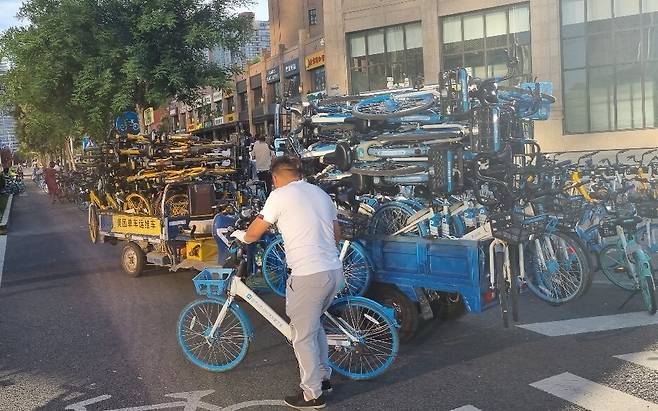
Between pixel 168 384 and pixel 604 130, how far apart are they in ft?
79.6

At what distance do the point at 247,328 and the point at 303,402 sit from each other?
0.93 metres

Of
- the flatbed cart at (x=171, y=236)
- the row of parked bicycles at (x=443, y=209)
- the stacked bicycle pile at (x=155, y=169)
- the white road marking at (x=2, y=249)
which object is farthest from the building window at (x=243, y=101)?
the row of parked bicycles at (x=443, y=209)

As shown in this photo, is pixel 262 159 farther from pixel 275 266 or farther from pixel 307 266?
pixel 307 266

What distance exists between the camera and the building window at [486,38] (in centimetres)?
2634

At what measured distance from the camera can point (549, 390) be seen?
466 centimetres

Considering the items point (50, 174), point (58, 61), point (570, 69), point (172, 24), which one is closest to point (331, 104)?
point (172, 24)

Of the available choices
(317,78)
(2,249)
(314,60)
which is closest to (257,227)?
(2,249)

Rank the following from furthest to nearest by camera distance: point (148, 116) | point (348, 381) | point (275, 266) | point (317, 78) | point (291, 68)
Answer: point (291, 68), point (317, 78), point (148, 116), point (275, 266), point (348, 381)

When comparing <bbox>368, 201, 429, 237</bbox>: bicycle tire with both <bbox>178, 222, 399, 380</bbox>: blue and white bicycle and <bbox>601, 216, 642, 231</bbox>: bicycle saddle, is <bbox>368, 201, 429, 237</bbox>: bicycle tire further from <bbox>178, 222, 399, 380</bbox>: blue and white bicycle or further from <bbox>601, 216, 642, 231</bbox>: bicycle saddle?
<bbox>601, 216, 642, 231</bbox>: bicycle saddle

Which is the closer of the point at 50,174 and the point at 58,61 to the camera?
the point at 58,61

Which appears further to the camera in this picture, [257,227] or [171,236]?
[171,236]

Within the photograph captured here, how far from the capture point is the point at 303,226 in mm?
4484

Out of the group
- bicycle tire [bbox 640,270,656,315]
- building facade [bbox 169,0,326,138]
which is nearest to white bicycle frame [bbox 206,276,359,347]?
bicycle tire [bbox 640,270,656,315]

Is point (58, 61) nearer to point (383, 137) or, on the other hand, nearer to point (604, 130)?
point (383, 137)
